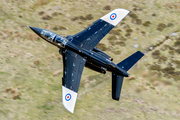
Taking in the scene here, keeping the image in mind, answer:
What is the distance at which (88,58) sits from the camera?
22594mm

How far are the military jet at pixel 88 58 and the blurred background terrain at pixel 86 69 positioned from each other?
4.14 meters

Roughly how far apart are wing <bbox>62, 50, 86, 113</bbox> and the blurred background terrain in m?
4.18

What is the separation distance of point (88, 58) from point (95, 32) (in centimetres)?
396

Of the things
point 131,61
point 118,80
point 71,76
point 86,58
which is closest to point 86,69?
point 86,58

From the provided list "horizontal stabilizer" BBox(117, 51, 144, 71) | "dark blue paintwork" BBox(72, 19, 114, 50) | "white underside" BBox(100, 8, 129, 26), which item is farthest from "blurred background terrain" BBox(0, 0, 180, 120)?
"white underside" BBox(100, 8, 129, 26)

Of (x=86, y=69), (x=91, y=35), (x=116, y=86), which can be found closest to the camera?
(x=116, y=86)

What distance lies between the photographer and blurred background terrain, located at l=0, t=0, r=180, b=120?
23.1 metres

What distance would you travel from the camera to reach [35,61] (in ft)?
89.9

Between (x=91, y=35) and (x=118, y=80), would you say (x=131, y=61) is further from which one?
(x=91, y=35)

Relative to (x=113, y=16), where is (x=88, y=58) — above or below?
below

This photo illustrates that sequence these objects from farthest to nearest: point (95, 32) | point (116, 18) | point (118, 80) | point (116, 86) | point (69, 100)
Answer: point (116, 18) → point (95, 32) → point (118, 80) → point (116, 86) → point (69, 100)

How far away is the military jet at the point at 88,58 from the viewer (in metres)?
21.1

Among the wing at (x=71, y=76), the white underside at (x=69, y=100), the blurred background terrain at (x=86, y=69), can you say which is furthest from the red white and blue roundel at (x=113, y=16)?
the white underside at (x=69, y=100)

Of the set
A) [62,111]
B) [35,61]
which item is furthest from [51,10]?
[62,111]
